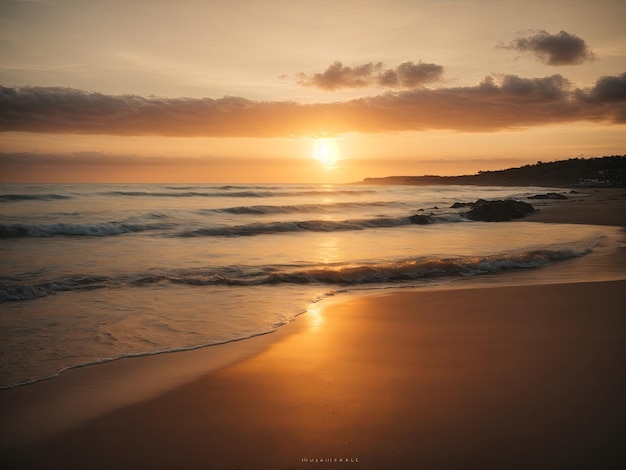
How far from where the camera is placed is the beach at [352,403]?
125 inches

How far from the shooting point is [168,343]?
5.77 meters

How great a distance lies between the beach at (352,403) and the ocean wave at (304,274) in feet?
12.5

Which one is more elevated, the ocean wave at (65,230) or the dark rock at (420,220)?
the dark rock at (420,220)

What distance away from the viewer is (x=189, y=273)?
34.2 feet

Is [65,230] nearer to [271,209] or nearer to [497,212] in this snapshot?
[271,209]

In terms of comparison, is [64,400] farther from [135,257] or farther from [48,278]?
[135,257]

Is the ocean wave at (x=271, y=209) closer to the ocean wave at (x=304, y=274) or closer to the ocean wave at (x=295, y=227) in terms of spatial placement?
the ocean wave at (x=295, y=227)

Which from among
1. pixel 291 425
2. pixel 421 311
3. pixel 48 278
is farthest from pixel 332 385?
pixel 48 278

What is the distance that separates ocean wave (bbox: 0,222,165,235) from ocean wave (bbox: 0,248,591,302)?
10597mm

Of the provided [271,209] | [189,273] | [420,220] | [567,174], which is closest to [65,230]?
[189,273]

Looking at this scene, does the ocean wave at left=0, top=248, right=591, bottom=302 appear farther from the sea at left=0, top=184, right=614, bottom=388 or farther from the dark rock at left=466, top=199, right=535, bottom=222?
the dark rock at left=466, top=199, right=535, bottom=222

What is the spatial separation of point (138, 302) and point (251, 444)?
17.5 feet

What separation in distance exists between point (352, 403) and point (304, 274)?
260 inches

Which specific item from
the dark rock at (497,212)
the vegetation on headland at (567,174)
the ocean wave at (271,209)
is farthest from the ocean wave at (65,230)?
the vegetation on headland at (567,174)
